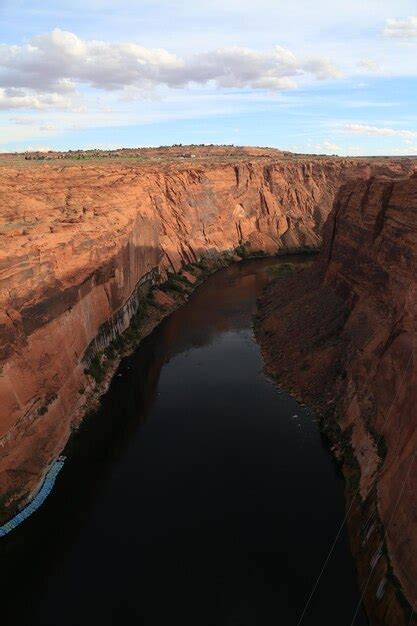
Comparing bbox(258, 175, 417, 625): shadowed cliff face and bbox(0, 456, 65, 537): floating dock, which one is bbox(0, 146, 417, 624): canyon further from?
bbox(0, 456, 65, 537): floating dock

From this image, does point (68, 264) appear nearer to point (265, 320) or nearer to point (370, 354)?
point (370, 354)

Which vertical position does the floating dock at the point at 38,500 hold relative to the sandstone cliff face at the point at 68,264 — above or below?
below

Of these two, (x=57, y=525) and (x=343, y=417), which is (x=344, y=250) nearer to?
(x=343, y=417)

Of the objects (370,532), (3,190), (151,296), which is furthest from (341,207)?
(370,532)

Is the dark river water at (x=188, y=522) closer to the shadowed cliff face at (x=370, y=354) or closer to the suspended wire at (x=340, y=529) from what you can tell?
the suspended wire at (x=340, y=529)

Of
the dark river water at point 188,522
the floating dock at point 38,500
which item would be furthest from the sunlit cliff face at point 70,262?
the dark river water at point 188,522

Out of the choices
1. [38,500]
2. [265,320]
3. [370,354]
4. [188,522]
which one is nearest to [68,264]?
[38,500]
